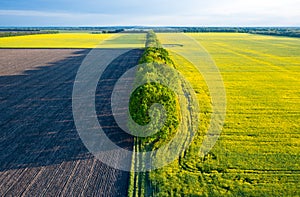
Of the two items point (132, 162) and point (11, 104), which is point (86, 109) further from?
point (132, 162)

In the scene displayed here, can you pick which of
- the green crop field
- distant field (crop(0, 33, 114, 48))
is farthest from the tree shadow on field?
distant field (crop(0, 33, 114, 48))

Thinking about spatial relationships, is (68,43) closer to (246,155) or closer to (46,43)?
(46,43)

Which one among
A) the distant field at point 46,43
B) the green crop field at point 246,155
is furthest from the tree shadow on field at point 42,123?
the distant field at point 46,43

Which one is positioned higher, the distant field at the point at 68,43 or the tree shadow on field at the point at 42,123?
the distant field at the point at 68,43

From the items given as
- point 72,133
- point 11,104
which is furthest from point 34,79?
point 72,133

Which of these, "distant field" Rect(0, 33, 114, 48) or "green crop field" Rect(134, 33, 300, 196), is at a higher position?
"distant field" Rect(0, 33, 114, 48)

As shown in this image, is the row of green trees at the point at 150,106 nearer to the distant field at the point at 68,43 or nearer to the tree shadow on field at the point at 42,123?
the tree shadow on field at the point at 42,123

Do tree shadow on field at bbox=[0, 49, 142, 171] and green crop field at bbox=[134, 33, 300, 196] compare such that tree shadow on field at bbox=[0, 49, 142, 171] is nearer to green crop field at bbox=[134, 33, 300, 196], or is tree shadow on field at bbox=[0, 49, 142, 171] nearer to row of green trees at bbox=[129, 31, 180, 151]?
row of green trees at bbox=[129, 31, 180, 151]

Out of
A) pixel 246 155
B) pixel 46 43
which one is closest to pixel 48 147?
pixel 246 155
